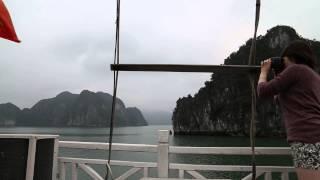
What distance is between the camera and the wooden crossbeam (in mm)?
2578

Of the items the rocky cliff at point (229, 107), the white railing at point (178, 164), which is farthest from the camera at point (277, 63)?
the rocky cliff at point (229, 107)

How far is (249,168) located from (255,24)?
66.4 inches

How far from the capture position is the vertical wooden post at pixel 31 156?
11.1ft

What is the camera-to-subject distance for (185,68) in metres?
2.59

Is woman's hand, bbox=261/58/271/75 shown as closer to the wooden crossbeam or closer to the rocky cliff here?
the wooden crossbeam

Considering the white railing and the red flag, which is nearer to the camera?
the red flag

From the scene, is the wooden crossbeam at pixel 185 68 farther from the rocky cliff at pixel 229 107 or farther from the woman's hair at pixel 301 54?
the rocky cliff at pixel 229 107

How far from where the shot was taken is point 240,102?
103 meters

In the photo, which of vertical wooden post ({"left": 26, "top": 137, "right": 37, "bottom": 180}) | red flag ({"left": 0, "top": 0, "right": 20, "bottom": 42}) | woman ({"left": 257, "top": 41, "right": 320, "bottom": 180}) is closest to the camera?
woman ({"left": 257, "top": 41, "right": 320, "bottom": 180})

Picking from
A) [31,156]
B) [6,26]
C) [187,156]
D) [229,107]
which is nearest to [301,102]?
[6,26]

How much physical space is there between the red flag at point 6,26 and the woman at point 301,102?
6.17 feet

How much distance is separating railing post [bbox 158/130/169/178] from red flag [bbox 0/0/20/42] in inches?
65.7

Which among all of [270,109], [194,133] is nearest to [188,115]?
[194,133]

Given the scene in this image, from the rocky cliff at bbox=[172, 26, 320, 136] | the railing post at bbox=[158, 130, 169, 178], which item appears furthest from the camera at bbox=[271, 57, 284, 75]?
the rocky cliff at bbox=[172, 26, 320, 136]
